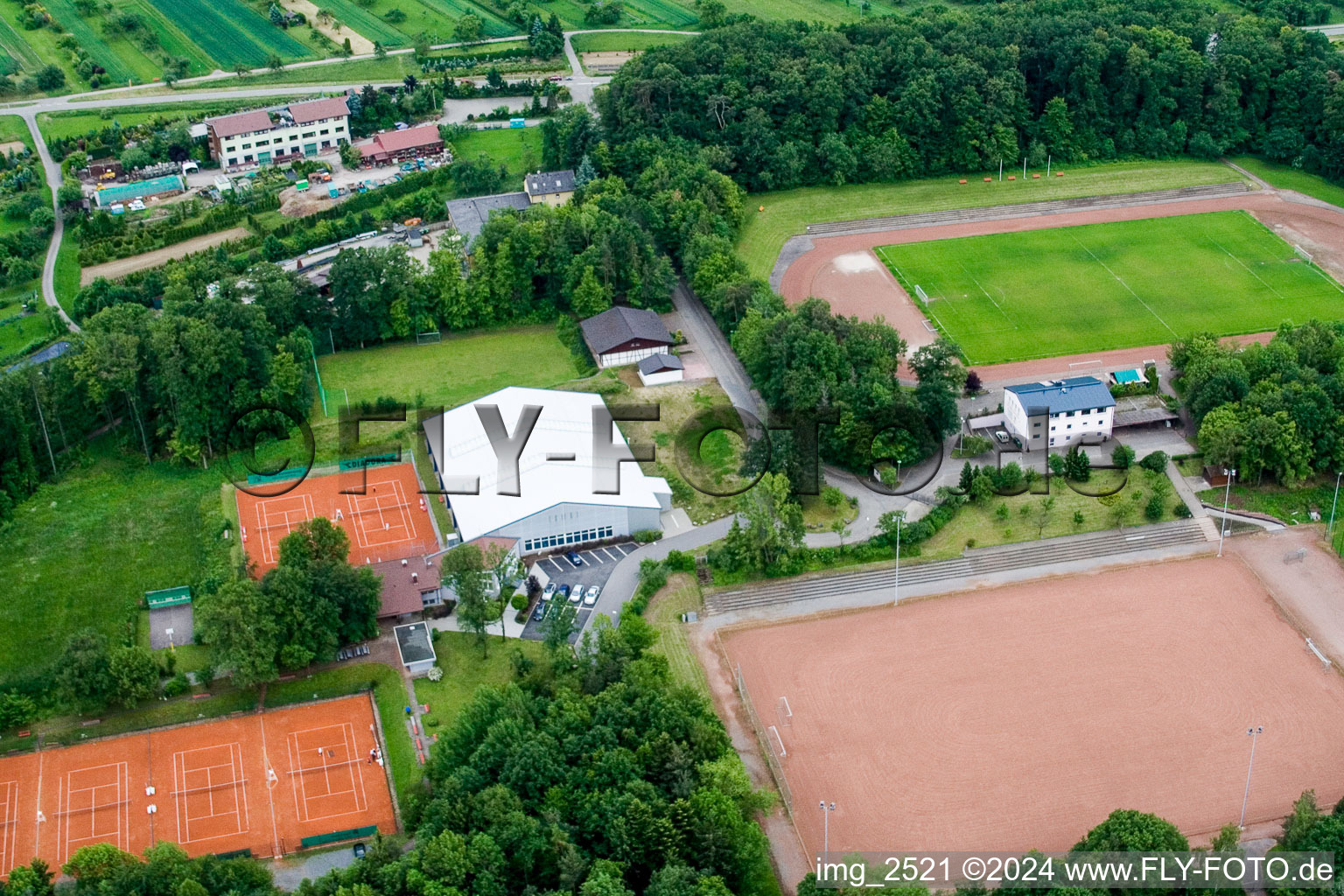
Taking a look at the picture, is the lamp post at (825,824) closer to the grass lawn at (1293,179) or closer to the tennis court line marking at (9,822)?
the tennis court line marking at (9,822)

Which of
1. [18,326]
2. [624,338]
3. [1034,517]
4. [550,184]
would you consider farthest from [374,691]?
[550,184]

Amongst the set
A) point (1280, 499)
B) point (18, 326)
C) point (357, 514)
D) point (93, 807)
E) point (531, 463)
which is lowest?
point (93, 807)

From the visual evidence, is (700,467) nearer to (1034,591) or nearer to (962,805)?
(1034,591)

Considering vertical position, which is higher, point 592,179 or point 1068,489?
point 592,179

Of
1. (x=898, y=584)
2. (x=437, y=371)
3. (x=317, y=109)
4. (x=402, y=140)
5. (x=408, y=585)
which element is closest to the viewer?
(x=408, y=585)

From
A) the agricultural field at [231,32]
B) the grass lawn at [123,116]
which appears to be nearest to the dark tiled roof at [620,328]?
the grass lawn at [123,116]

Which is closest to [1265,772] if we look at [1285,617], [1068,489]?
[1285,617]

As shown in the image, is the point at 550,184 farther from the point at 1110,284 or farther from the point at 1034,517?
the point at 1034,517
